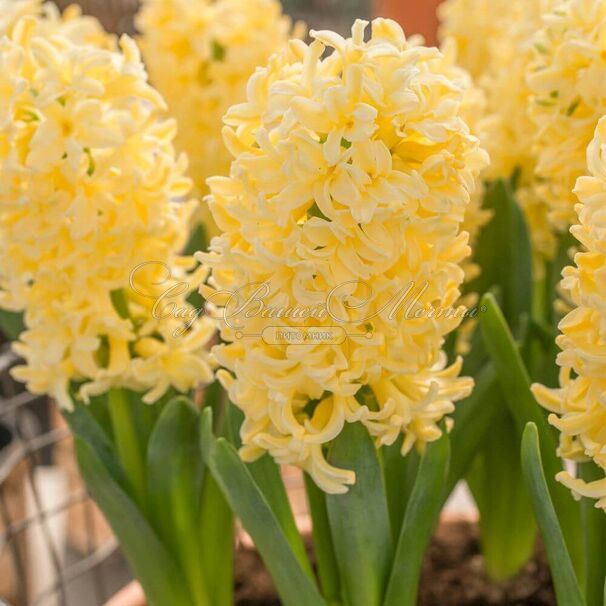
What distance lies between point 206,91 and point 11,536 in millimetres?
582

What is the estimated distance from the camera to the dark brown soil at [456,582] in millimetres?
1054

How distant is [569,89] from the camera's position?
2.46 ft

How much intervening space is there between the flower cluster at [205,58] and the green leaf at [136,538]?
475 millimetres

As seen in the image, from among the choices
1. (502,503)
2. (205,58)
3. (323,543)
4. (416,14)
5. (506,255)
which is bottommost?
(502,503)

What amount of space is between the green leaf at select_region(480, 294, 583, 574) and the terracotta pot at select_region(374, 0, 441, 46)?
6.61 feet

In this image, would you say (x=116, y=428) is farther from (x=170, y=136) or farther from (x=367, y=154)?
(x=367, y=154)

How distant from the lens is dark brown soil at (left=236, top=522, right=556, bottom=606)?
105 centimetres

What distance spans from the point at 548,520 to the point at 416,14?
7.34ft

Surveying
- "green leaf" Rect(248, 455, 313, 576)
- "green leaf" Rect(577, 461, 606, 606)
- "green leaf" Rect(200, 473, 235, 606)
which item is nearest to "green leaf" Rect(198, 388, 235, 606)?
"green leaf" Rect(200, 473, 235, 606)

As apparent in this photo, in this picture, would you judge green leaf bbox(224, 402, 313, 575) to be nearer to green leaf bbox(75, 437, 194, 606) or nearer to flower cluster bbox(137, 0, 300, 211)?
green leaf bbox(75, 437, 194, 606)

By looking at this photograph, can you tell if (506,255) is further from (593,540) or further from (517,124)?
(593,540)

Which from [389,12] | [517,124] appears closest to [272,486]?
[517,124]

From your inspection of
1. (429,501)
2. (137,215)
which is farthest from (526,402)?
(137,215)

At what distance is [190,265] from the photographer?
0.82 meters
